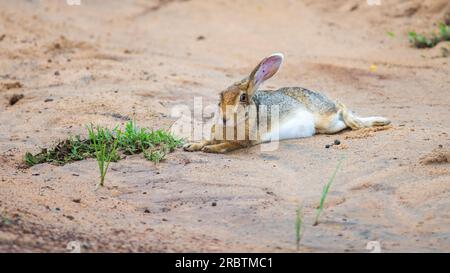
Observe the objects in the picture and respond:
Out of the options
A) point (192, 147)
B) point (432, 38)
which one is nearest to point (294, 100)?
point (192, 147)

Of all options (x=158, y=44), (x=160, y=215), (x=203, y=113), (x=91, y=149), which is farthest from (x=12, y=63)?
(x=160, y=215)

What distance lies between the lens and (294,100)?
690 cm

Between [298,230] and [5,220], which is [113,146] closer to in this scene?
[5,220]

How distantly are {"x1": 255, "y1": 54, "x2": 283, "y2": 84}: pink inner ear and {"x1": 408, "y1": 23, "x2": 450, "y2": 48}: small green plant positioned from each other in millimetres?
4462

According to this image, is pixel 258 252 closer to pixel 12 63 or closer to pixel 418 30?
pixel 12 63

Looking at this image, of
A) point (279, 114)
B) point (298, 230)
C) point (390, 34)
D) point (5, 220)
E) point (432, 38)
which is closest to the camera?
point (298, 230)

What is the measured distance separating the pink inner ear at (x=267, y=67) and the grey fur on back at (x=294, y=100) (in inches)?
8.1

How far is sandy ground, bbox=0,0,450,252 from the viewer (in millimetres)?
4574

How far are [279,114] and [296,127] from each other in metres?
0.19

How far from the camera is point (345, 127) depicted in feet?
22.7

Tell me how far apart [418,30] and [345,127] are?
15.6 feet

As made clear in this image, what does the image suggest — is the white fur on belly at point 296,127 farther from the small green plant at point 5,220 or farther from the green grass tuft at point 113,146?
the small green plant at point 5,220

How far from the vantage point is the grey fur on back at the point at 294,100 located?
670 centimetres
